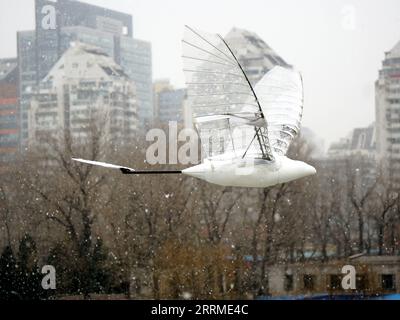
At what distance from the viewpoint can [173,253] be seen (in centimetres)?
589

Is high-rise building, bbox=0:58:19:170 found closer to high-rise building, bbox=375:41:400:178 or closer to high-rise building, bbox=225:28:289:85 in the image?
high-rise building, bbox=225:28:289:85

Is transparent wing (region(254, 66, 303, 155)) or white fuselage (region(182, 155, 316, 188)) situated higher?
transparent wing (region(254, 66, 303, 155))

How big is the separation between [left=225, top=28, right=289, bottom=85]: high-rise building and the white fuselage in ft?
7.16

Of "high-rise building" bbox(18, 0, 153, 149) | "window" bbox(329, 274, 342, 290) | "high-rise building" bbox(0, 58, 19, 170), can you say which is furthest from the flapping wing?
"high-rise building" bbox(0, 58, 19, 170)

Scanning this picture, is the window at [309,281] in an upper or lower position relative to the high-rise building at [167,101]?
lower

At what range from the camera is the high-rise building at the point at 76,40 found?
591cm

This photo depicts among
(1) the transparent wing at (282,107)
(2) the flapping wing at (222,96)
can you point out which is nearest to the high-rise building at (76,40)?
(1) the transparent wing at (282,107)

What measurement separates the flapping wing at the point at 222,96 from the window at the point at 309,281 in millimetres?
2448

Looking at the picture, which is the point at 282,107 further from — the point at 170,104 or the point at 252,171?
the point at 170,104

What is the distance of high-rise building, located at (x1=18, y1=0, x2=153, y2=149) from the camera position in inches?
233

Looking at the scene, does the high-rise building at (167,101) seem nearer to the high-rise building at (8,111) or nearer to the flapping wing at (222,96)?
the high-rise building at (8,111)

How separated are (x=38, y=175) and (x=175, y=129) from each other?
1.14m

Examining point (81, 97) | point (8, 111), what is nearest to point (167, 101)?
point (81, 97)
